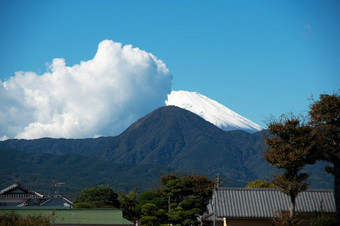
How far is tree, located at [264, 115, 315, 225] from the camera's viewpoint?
36562 millimetres

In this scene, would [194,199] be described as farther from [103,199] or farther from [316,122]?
[316,122]

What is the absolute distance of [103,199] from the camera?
67250 mm

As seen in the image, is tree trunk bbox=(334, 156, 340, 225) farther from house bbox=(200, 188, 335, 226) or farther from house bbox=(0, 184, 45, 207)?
house bbox=(0, 184, 45, 207)

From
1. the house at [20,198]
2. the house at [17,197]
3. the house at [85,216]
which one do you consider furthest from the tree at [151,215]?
the house at [17,197]

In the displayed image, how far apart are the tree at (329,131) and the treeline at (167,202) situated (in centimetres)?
2126

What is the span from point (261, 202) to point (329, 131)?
8.59 meters

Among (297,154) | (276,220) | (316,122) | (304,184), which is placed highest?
(316,122)

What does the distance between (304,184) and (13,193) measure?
6231cm

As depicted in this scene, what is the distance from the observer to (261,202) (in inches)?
1646

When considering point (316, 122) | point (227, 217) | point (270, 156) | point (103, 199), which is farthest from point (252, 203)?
point (103, 199)

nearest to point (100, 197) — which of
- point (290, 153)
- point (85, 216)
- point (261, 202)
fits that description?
point (85, 216)

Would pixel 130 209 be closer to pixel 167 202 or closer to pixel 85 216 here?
pixel 167 202

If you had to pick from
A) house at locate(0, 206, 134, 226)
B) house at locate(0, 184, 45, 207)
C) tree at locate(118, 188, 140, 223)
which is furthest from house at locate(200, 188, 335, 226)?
house at locate(0, 184, 45, 207)

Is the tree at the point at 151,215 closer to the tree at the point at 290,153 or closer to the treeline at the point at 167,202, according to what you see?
the treeline at the point at 167,202
